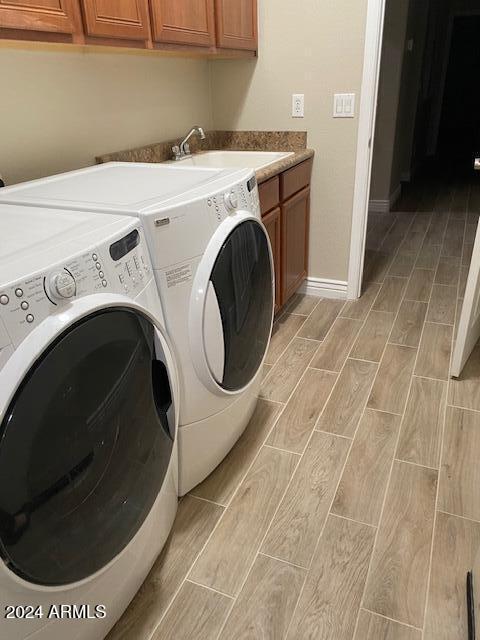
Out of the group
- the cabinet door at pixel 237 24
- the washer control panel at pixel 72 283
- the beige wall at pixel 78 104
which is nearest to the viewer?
the washer control panel at pixel 72 283

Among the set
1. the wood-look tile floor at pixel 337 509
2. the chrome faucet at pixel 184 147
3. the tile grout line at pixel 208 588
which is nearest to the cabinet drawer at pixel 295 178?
the chrome faucet at pixel 184 147

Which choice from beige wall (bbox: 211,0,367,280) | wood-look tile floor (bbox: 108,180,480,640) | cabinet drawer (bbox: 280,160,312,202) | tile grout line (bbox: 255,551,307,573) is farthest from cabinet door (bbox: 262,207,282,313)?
tile grout line (bbox: 255,551,307,573)

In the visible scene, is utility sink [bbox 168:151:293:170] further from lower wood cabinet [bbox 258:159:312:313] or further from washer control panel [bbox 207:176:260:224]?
washer control panel [bbox 207:176:260:224]

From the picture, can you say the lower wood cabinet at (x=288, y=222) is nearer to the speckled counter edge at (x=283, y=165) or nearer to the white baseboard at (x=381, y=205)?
the speckled counter edge at (x=283, y=165)

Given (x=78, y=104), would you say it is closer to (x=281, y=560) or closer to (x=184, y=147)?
(x=184, y=147)

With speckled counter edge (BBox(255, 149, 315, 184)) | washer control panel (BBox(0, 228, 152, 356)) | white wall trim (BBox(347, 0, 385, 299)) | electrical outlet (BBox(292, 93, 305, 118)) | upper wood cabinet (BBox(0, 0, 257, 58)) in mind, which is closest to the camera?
washer control panel (BBox(0, 228, 152, 356))

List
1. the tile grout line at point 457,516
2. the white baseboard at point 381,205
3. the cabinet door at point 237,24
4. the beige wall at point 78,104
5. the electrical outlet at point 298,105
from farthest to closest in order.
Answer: the white baseboard at point 381,205 → the electrical outlet at point 298,105 → the cabinet door at point 237,24 → the beige wall at point 78,104 → the tile grout line at point 457,516

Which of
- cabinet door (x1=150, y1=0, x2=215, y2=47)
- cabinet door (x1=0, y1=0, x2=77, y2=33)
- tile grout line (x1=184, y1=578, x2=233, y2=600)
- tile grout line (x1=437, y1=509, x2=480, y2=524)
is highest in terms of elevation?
cabinet door (x1=150, y1=0, x2=215, y2=47)

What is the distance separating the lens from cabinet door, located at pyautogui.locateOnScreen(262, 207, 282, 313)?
228 cm

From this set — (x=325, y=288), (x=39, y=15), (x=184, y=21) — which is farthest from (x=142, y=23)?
(x=325, y=288)

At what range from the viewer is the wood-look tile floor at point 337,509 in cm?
122

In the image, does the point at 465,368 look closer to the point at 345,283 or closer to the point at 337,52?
the point at 345,283

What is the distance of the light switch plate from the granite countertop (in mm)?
212

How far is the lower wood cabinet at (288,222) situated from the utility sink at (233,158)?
0.54 ft
